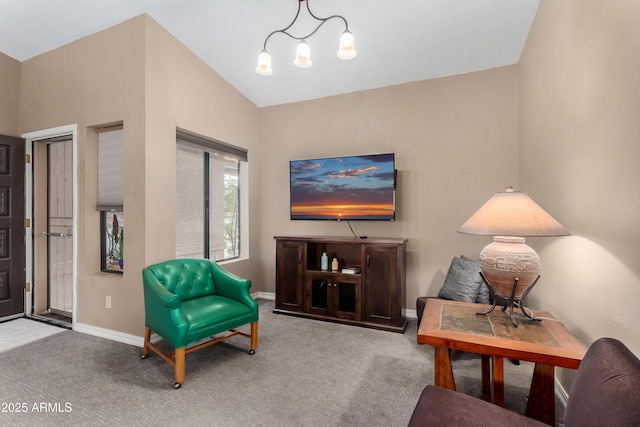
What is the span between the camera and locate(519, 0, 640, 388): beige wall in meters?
1.33

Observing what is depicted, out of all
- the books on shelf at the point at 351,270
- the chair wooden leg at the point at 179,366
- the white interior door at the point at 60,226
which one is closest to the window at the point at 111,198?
the white interior door at the point at 60,226

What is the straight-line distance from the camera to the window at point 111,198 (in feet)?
10.2

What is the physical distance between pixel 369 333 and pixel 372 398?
111cm

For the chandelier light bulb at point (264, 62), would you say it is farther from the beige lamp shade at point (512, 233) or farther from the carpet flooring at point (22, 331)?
the carpet flooring at point (22, 331)

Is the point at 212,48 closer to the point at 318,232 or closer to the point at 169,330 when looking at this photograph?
the point at 318,232

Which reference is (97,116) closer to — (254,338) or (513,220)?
(254,338)

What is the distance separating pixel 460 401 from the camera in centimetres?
128

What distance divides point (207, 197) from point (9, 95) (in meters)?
2.53

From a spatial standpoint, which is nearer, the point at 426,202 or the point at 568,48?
the point at 568,48

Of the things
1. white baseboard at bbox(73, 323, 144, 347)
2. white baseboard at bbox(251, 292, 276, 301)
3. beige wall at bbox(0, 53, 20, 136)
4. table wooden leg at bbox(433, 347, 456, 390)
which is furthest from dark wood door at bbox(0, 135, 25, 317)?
table wooden leg at bbox(433, 347, 456, 390)

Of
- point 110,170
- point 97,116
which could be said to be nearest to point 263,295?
point 110,170

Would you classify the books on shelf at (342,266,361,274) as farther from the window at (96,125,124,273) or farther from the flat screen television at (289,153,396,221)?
the window at (96,125,124,273)

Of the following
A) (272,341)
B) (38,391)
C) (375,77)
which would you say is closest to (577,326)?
(272,341)

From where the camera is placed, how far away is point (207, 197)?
3.91 m
